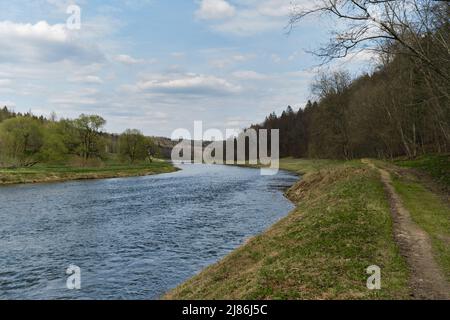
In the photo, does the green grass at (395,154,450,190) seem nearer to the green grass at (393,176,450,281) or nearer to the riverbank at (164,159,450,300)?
the green grass at (393,176,450,281)

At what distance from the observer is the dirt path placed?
27.0ft

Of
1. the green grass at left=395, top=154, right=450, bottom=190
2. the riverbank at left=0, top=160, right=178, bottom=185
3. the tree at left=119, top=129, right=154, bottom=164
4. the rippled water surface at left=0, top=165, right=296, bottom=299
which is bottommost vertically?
the rippled water surface at left=0, top=165, right=296, bottom=299

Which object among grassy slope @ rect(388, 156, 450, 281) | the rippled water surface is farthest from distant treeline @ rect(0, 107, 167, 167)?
grassy slope @ rect(388, 156, 450, 281)

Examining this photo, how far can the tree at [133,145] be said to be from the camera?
105 metres

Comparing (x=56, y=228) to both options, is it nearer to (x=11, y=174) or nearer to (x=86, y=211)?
(x=86, y=211)

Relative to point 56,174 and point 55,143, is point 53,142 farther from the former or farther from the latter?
point 56,174

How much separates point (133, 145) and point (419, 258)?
100996 millimetres

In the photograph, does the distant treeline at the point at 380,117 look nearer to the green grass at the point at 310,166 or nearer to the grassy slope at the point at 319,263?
the green grass at the point at 310,166

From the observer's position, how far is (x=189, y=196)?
4134cm

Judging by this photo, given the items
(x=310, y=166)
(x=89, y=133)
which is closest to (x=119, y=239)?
(x=310, y=166)

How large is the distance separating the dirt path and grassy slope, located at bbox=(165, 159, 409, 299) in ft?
0.86

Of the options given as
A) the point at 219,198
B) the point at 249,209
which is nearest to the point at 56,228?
the point at 249,209

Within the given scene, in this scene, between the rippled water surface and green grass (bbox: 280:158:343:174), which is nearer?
the rippled water surface

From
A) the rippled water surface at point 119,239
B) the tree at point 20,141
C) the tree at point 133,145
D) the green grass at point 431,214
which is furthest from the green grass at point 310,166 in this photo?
the tree at point 20,141
